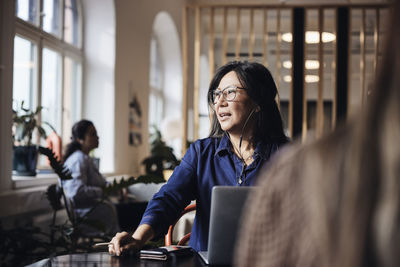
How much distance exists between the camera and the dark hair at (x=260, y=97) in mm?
2070

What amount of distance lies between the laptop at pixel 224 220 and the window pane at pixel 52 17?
4283 millimetres

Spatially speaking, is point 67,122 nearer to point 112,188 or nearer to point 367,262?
point 112,188

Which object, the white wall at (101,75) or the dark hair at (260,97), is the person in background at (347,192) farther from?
the white wall at (101,75)

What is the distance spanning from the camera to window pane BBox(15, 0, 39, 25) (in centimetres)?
443

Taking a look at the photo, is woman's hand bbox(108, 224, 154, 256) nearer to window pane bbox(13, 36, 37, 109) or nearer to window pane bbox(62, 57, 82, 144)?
window pane bbox(13, 36, 37, 109)

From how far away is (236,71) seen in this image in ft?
6.88

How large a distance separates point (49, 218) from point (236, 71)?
2.99 m

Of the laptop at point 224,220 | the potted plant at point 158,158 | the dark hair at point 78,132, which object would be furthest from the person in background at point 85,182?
the laptop at point 224,220

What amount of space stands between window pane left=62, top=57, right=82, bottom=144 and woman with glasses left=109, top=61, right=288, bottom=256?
384 cm

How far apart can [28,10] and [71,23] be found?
47.7 inches

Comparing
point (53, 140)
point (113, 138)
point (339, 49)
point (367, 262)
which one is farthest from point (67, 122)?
point (367, 262)

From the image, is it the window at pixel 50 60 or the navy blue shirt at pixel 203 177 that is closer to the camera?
the navy blue shirt at pixel 203 177

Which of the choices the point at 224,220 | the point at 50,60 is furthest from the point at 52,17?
the point at 224,220

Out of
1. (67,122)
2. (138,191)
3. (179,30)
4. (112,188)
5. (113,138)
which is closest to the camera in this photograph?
(112,188)
